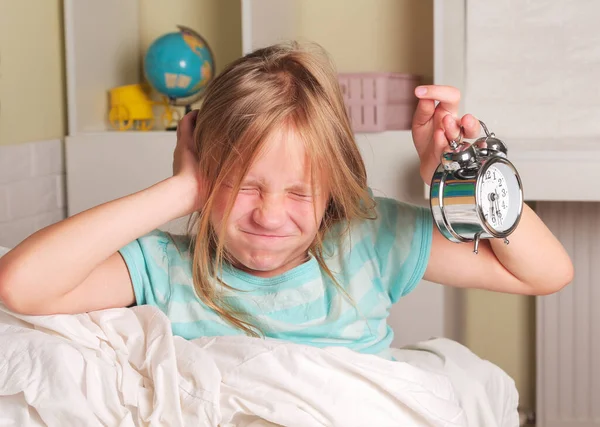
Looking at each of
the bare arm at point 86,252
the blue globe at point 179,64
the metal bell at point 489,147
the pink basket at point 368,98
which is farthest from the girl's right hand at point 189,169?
the blue globe at point 179,64

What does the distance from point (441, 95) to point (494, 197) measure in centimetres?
16

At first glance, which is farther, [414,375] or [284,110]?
[284,110]

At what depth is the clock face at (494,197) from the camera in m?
1.01

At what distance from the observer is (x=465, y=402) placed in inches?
46.1

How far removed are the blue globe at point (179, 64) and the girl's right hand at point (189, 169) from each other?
98 centimetres

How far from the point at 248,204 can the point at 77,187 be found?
3.78 ft

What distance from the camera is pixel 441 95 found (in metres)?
1.10

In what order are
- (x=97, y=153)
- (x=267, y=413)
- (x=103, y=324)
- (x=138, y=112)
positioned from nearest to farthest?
(x=267, y=413), (x=103, y=324), (x=97, y=153), (x=138, y=112)

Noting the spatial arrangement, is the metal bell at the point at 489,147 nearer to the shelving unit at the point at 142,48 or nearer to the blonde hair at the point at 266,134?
the blonde hair at the point at 266,134

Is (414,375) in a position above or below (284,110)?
below

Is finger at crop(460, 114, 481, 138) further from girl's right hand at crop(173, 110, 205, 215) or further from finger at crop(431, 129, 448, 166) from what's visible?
girl's right hand at crop(173, 110, 205, 215)

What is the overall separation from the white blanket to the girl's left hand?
0.96 ft

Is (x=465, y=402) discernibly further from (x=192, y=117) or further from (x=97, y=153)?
(x=97, y=153)

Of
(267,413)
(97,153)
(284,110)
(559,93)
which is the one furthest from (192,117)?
(559,93)
